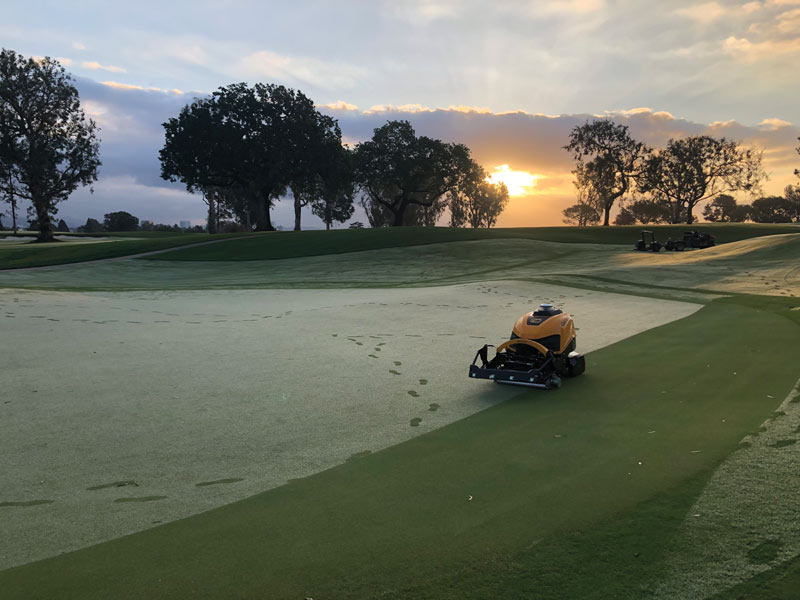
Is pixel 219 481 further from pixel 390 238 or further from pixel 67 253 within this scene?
pixel 390 238

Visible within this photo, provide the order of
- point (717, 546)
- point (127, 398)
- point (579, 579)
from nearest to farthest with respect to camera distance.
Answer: point (579, 579)
point (717, 546)
point (127, 398)

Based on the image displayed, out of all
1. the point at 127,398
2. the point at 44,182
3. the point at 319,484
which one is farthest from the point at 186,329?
the point at 44,182

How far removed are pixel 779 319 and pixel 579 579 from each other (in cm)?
1468

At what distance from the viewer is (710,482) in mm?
5699

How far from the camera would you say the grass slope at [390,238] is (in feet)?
168

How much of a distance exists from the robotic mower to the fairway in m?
0.32

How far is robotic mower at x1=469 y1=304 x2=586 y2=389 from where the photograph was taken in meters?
9.61

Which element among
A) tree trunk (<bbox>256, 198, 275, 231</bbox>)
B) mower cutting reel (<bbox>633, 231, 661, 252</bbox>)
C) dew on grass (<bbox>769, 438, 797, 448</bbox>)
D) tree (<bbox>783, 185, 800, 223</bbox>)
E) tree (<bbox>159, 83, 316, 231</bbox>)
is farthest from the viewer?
tree (<bbox>783, 185, 800, 223</bbox>)

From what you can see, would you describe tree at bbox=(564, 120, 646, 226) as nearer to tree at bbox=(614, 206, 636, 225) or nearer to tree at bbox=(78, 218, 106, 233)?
tree at bbox=(614, 206, 636, 225)

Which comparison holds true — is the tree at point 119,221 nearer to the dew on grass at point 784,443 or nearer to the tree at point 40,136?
the tree at point 40,136

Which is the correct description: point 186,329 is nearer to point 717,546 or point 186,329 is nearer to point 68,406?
point 68,406

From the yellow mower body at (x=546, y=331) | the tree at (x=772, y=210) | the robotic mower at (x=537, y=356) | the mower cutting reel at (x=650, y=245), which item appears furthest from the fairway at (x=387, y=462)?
the tree at (x=772, y=210)

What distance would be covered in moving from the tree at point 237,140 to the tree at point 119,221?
8156 centimetres

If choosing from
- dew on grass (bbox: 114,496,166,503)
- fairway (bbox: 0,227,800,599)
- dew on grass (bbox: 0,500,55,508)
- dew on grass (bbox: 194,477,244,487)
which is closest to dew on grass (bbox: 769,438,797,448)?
fairway (bbox: 0,227,800,599)
